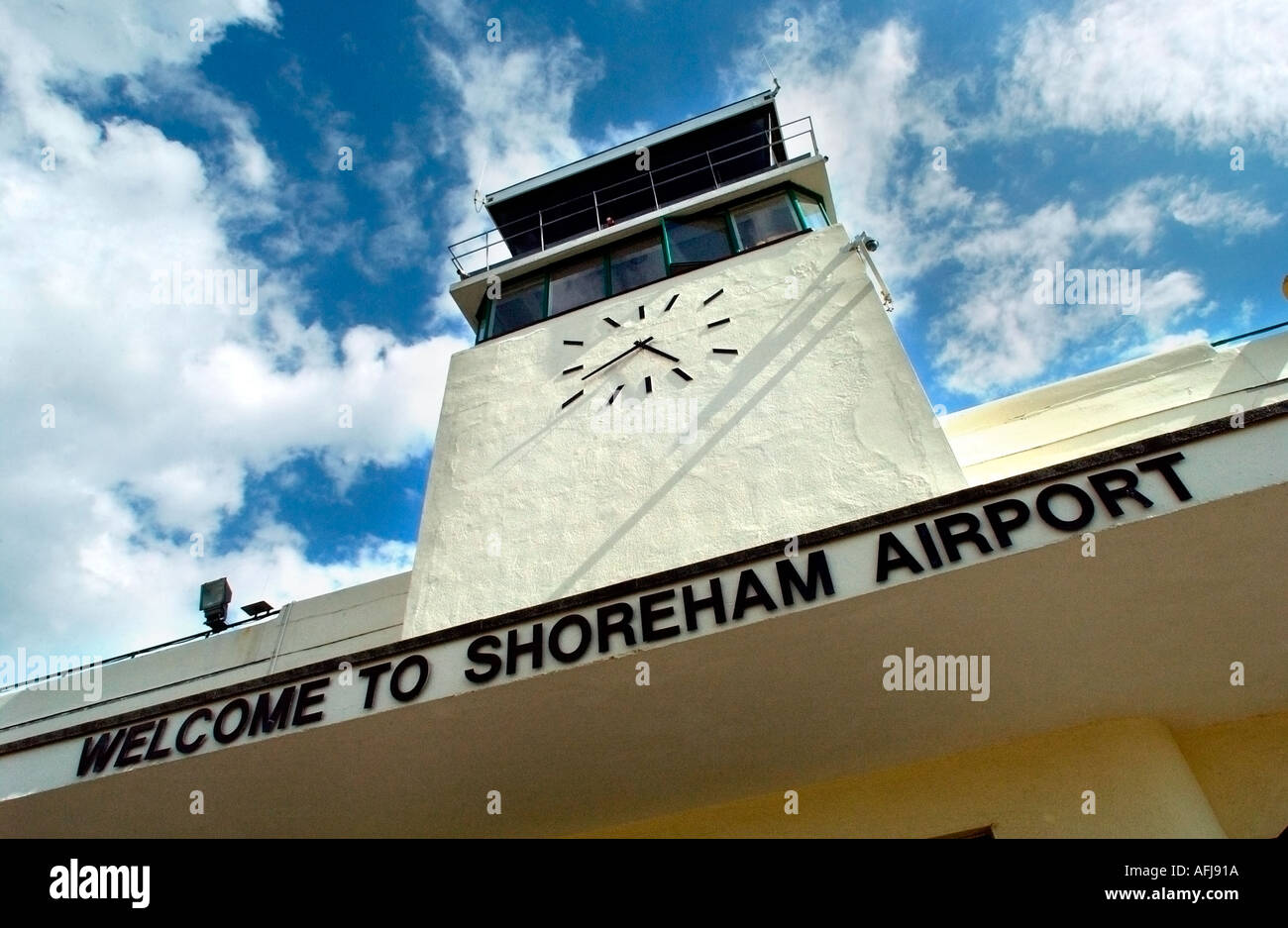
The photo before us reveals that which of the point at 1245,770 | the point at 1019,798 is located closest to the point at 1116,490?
the point at 1019,798

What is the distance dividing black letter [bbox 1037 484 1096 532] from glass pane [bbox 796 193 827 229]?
670 centimetres

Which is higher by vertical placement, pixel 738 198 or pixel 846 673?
pixel 738 198

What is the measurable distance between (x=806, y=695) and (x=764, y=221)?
7.16 metres

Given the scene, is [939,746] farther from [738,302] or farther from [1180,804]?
[738,302]

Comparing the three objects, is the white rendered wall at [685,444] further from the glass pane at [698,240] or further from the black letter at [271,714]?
the black letter at [271,714]

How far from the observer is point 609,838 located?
597 cm

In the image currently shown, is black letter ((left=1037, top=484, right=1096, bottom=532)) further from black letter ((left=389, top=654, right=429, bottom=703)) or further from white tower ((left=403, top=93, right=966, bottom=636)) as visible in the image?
black letter ((left=389, top=654, right=429, bottom=703))

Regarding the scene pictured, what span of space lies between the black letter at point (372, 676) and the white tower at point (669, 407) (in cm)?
161

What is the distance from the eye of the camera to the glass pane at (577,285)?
35.0ft

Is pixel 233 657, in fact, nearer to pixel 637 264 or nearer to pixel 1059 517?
pixel 637 264

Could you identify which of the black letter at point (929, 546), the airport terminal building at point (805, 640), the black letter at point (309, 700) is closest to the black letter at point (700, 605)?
the airport terminal building at point (805, 640)

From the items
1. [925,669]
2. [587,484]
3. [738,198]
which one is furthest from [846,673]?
[738,198]

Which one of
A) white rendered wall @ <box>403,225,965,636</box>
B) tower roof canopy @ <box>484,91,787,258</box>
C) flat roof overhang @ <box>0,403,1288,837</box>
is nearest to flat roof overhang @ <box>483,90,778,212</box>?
tower roof canopy @ <box>484,91,787,258</box>

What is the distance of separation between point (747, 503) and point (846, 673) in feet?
6.81
